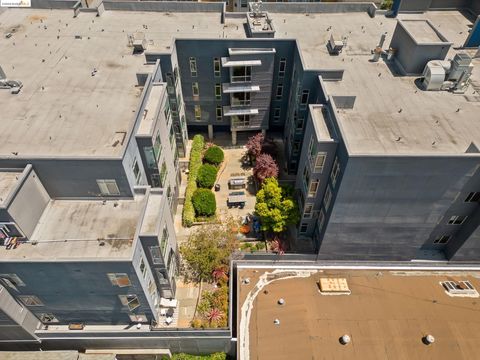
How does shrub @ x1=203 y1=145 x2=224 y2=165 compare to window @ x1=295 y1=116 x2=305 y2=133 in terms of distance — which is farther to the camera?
shrub @ x1=203 y1=145 x2=224 y2=165

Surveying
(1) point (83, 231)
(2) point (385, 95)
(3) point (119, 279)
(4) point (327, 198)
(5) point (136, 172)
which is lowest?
(4) point (327, 198)

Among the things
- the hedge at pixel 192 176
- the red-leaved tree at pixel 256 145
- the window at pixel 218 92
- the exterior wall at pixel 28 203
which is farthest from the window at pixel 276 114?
the exterior wall at pixel 28 203

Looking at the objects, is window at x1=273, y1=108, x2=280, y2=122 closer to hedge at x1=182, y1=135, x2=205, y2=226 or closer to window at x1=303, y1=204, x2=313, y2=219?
hedge at x1=182, y1=135, x2=205, y2=226

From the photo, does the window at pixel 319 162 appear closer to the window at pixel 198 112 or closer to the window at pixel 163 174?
the window at pixel 163 174

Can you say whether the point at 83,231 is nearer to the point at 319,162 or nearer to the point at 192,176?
the point at 192,176

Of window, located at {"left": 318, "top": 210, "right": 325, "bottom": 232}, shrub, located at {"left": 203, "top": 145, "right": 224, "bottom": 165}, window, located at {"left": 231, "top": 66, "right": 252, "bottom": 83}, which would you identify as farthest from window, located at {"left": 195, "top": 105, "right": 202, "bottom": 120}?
window, located at {"left": 318, "top": 210, "right": 325, "bottom": 232}

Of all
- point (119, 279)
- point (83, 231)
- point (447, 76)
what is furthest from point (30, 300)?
point (447, 76)

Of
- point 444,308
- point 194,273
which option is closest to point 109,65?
point 194,273
